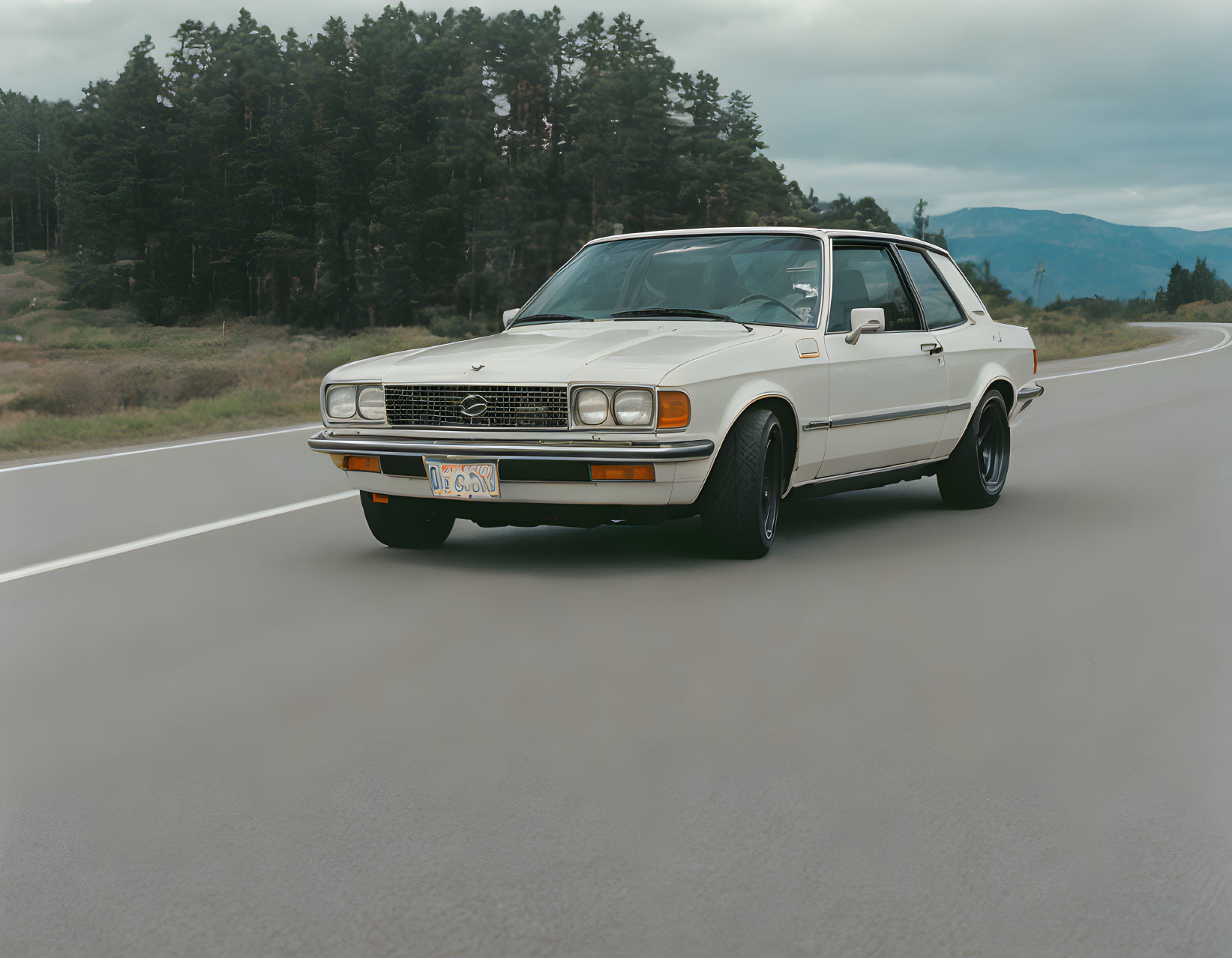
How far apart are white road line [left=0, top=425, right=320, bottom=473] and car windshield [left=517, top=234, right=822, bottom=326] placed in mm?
6201

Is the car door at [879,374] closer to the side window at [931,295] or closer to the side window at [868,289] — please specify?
the side window at [868,289]

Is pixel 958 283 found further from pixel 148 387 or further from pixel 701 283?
pixel 148 387

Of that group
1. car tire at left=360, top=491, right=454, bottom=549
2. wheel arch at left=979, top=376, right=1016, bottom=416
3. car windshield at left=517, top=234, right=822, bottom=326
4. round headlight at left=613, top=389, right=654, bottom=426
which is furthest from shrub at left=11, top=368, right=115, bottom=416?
round headlight at left=613, top=389, right=654, bottom=426

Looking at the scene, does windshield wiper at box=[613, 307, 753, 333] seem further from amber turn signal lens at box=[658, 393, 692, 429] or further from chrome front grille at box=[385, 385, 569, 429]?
chrome front grille at box=[385, 385, 569, 429]

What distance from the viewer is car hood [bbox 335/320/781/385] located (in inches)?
247

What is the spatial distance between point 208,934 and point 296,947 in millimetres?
198

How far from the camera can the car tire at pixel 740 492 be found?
21.3 ft

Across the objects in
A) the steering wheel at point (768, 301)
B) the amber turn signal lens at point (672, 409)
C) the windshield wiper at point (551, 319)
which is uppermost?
the steering wheel at point (768, 301)

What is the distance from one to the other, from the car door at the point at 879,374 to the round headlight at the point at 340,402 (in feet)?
8.00

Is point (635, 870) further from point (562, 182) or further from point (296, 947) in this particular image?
point (562, 182)

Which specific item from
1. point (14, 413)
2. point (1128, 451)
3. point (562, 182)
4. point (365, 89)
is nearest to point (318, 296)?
point (365, 89)

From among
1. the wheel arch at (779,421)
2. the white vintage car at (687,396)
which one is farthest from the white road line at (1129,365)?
the wheel arch at (779,421)

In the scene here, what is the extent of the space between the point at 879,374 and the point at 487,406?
2.39 meters

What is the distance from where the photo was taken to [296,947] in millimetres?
2662
